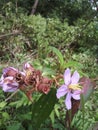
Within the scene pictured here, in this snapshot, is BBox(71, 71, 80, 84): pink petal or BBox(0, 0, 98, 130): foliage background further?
BBox(0, 0, 98, 130): foliage background

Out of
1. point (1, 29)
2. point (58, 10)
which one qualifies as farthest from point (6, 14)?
point (58, 10)

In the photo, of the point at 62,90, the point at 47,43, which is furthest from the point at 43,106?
the point at 47,43

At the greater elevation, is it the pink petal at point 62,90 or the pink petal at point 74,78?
the pink petal at point 74,78

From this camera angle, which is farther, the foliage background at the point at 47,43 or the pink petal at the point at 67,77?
the foliage background at the point at 47,43

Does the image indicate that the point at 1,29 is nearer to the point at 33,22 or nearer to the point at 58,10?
the point at 33,22

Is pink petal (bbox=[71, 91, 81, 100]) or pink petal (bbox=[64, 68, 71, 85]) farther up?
pink petal (bbox=[64, 68, 71, 85])
